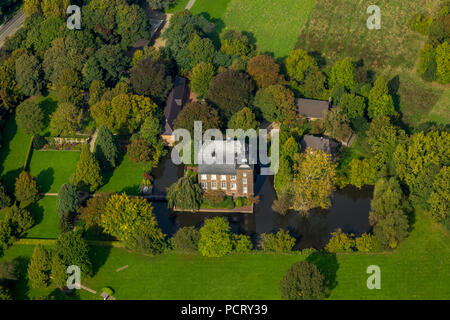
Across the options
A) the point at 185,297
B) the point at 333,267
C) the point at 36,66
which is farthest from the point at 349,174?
the point at 36,66

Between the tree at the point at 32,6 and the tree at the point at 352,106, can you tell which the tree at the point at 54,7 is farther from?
the tree at the point at 352,106

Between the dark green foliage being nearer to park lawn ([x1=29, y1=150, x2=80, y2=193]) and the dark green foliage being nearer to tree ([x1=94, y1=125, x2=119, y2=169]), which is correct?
park lawn ([x1=29, y1=150, x2=80, y2=193])

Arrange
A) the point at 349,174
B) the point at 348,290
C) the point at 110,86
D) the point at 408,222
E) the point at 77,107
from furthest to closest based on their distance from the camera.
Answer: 1. the point at 110,86
2. the point at 77,107
3. the point at 349,174
4. the point at 408,222
5. the point at 348,290

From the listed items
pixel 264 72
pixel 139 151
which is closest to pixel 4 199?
pixel 139 151

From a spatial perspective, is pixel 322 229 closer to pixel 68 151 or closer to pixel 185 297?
pixel 185 297

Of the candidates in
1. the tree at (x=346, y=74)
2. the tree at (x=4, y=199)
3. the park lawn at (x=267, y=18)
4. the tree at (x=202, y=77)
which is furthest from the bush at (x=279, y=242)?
the park lawn at (x=267, y=18)

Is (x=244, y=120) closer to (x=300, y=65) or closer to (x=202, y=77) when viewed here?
(x=202, y=77)

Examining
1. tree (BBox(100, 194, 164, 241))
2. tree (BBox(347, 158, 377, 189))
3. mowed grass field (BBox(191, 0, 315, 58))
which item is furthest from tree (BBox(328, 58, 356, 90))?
tree (BBox(100, 194, 164, 241))
